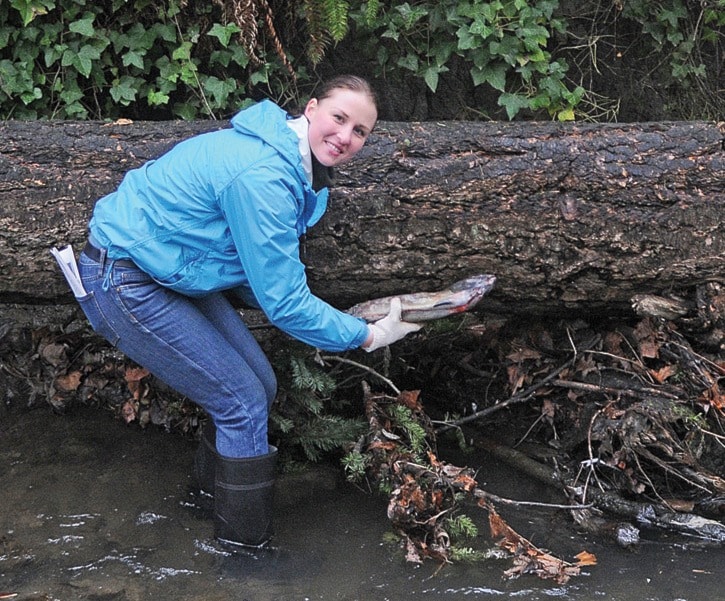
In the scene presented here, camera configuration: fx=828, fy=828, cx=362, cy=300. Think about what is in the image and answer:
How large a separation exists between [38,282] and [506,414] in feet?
7.91

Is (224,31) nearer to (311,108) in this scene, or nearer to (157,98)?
(157,98)

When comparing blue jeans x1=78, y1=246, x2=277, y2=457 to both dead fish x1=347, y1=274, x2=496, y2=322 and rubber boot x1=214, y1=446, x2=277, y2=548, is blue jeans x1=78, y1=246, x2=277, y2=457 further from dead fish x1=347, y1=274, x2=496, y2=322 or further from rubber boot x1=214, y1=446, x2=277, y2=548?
dead fish x1=347, y1=274, x2=496, y2=322

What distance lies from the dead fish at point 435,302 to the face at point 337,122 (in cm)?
78

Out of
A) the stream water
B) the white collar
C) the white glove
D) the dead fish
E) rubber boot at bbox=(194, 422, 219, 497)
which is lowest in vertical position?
the stream water

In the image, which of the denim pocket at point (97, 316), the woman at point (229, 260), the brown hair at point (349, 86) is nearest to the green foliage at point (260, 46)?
the brown hair at point (349, 86)

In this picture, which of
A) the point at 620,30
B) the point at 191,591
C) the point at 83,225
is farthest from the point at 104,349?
the point at 620,30

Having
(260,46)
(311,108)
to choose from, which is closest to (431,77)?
(260,46)

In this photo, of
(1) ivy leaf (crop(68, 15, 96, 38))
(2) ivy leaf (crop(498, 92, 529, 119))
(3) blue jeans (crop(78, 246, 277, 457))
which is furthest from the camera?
(2) ivy leaf (crop(498, 92, 529, 119))

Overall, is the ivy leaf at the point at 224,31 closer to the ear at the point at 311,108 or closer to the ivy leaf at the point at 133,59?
the ivy leaf at the point at 133,59

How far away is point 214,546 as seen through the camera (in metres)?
3.46

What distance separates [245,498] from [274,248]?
114cm

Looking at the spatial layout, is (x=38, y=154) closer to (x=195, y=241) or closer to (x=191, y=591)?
(x=195, y=241)

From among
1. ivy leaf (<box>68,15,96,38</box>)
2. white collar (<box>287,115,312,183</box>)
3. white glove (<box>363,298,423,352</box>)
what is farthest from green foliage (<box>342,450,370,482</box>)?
ivy leaf (<box>68,15,96,38</box>)

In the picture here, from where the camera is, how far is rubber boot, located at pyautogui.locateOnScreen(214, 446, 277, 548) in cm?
336
